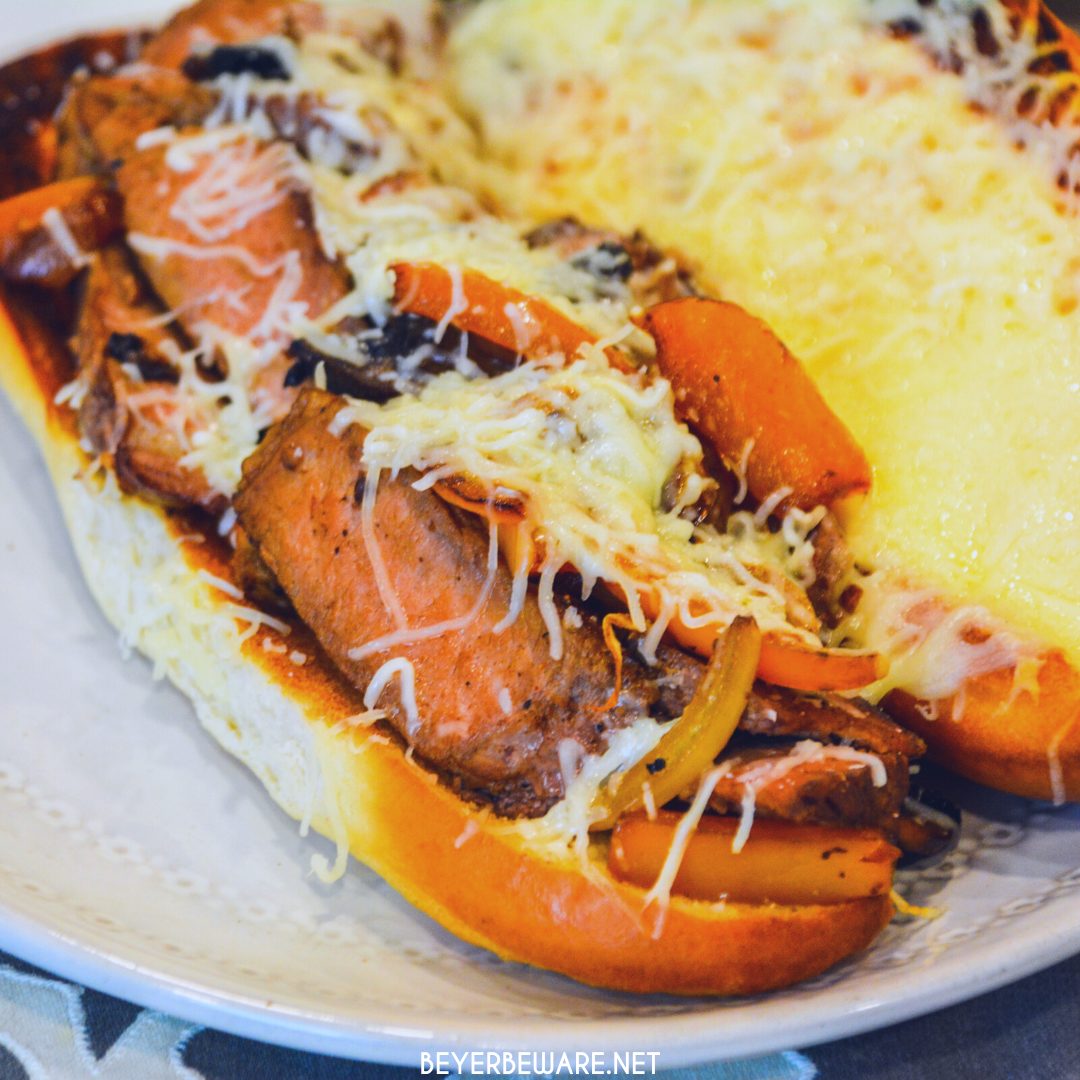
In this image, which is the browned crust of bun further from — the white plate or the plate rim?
the plate rim

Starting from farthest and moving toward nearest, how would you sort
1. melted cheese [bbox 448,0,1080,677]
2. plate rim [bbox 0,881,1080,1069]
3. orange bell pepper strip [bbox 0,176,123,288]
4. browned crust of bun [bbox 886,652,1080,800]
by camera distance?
orange bell pepper strip [bbox 0,176,123,288]
melted cheese [bbox 448,0,1080,677]
browned crust of bun [bbox 886,652,1080,800]
plate rim [bbox 0,881,1080,1069]

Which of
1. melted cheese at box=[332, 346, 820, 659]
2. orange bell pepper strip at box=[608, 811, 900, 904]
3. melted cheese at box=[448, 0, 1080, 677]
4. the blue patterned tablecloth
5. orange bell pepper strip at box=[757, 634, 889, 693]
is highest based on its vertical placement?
melted cheese at box=[448, 0, 1080, 677]

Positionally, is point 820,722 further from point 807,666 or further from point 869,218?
point 869,218

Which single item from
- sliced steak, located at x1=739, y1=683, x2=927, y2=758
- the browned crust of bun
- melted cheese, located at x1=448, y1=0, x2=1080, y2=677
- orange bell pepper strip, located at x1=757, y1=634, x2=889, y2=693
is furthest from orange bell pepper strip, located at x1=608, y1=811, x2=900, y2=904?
melted cheese, located at x1=448, y1=0, x2=1080, y2=677

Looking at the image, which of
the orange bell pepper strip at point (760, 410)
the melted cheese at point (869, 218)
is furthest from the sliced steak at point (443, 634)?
the melted cheese at point (869, 218)

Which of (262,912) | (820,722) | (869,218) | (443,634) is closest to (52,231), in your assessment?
(443,634)

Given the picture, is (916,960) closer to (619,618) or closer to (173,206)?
(619,618)

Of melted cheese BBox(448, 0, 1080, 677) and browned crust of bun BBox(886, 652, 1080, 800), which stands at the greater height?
melted cheese BBox(448, 0, 1080, 677)
